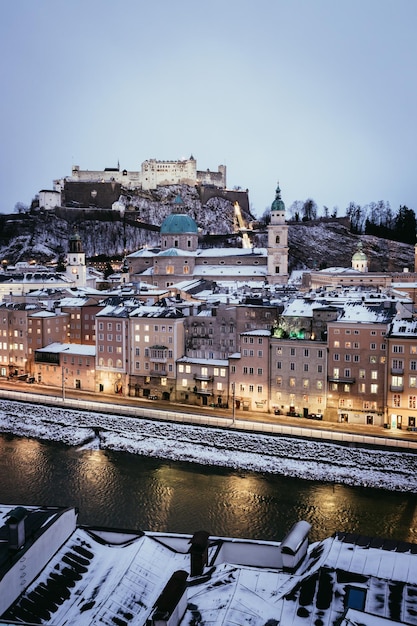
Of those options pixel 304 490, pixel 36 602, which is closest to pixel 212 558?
pixel 36 602

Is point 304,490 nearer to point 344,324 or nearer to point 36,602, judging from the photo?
point 344,324

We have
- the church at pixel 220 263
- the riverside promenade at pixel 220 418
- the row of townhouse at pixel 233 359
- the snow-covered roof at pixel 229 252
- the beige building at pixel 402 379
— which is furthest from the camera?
the snow-covered roof at pixel 229 252

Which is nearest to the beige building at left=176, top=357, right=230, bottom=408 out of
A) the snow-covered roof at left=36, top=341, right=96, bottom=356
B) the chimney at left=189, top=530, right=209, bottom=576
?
the snow-covered roof at left=36, top=341, right=96, bottom=356

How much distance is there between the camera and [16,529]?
8797 millimetres

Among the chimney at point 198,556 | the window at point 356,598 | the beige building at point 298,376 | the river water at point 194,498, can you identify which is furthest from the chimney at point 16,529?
the beige building at point 298,376

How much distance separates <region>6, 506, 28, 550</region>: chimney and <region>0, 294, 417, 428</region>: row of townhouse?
20.2 meters

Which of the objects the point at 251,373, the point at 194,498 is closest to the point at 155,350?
the point at 251,373

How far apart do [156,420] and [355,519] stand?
38.0 ft

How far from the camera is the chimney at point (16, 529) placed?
8.70 meters

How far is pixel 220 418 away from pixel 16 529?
19057 mm

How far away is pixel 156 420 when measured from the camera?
2814 centimetres

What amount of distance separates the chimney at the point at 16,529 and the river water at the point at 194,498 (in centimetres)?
1014

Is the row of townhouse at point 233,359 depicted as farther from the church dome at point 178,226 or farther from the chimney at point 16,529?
the church dome at point 178,226

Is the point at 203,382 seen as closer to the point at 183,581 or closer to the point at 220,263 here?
the point at 183,581
